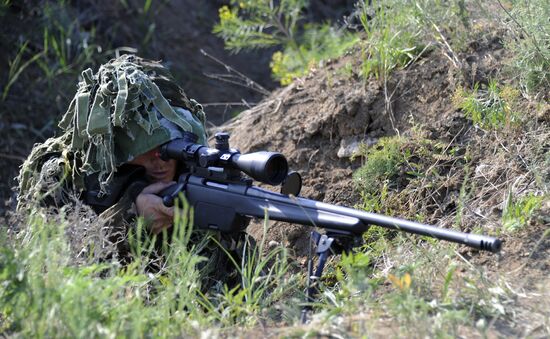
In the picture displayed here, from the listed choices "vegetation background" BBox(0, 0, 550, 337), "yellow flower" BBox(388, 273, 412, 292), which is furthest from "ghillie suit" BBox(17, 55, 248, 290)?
"yellow flower" BBox(388, 273, 412, 292)

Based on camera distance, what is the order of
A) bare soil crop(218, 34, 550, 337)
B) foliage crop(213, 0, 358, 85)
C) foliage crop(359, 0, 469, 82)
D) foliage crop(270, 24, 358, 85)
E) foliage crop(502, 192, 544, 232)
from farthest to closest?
foliage crop(213, 0, 358, 85) → foliage crop(270, 24, 358, 85) → foliage crop(359, 0, 469, 82) → bare soil crop(218, 34, 550, 337) → foliage crop(502, 192, 544, 232)

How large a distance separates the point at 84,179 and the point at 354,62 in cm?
199

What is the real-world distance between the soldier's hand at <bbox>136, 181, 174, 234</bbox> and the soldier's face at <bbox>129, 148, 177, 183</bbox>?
5.0 inches

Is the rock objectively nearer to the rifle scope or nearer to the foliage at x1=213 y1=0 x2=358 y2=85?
the rifle scope

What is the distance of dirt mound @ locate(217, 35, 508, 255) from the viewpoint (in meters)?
5.10

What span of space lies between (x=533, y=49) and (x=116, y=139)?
7.67 feet

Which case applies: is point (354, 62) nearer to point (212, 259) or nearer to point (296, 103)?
point (296, 103)

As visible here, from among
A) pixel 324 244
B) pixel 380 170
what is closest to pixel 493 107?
pixel 380 170

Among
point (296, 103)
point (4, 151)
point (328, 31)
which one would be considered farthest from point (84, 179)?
point (328, 31)

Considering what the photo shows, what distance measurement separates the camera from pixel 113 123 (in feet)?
15.0

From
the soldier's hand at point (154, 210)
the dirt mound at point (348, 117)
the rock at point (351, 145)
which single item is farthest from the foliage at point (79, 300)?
the rock at point (351, 145)

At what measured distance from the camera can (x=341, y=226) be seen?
380 centimetres

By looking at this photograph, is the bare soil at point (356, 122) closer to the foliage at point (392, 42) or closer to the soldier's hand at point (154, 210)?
the foliage at point (392, 42)

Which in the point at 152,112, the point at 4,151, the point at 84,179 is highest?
the point at 152,112
